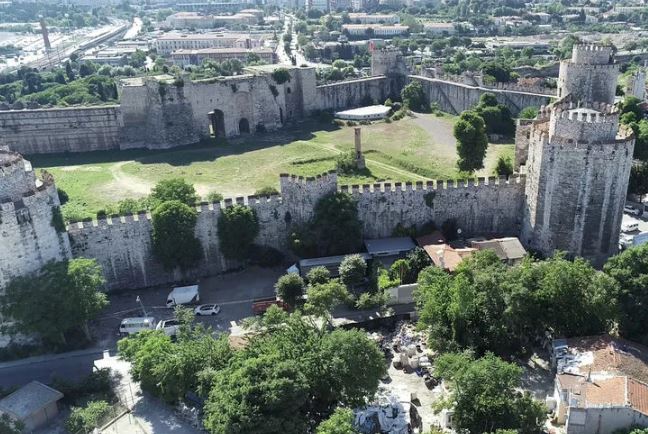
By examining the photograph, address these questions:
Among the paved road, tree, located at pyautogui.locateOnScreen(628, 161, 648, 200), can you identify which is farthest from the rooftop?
tree, located at pyautogui.locateOnScreen(628, 161, 648, 200)

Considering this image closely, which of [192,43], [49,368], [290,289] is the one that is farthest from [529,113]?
[192,43]

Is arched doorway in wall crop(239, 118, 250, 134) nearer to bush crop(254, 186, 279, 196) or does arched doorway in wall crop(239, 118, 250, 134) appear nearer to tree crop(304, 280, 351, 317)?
bush crop(254, 186, 279, 196)

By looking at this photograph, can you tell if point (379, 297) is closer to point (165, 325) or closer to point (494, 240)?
point (494, 240)

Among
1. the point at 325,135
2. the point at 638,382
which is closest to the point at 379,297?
the point at 638,382

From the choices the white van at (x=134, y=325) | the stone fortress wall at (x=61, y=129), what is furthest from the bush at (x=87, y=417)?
the stone fortress wall at (x=61, y=129)

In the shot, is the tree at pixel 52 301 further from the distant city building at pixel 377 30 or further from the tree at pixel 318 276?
the distant city building at pixel 377 30

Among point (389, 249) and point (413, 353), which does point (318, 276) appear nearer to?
point (389, 249)
